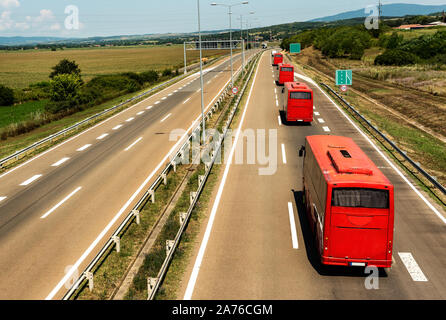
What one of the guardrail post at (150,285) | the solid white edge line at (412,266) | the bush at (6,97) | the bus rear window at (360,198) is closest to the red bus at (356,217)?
the bus rear window at (360,198)

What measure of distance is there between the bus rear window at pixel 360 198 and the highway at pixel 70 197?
8071 mm

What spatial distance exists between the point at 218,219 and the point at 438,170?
508 inches

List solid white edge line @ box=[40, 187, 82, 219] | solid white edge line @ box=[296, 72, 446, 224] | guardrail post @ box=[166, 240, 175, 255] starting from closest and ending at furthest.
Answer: guardrail post @ box=[166, 240, 175, 255], solid white edge line @ box=[296, 72, 446, 224], solid white edge line @ box=[40, 187, 82, 219]

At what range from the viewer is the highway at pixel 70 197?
12.0 meters

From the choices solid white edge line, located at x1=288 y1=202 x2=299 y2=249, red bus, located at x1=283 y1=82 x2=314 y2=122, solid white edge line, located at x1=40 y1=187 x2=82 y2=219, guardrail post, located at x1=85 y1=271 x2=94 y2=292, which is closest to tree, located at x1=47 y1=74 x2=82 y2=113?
red bus, located at x1=283 y1=82 x2=314 y2=122

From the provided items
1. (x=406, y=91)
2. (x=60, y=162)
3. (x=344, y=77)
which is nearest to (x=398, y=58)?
(x=406, y=91)

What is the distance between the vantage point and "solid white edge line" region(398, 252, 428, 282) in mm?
10727

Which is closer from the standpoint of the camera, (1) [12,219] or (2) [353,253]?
(2) [353,253]

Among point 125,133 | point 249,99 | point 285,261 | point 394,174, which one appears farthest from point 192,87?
point 285,261

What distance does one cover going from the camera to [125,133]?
30422 millimetres

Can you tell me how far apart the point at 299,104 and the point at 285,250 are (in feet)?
63.8

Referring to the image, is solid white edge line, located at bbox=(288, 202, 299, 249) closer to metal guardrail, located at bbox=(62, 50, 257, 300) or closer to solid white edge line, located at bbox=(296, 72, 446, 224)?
solid white edge line, located at bbox=(296, 72, 446, 224)

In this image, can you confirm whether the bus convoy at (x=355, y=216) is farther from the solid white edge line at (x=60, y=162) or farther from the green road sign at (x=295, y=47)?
the green road sign at (x=295, y=47)

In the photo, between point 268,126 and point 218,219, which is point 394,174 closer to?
point 218,219
